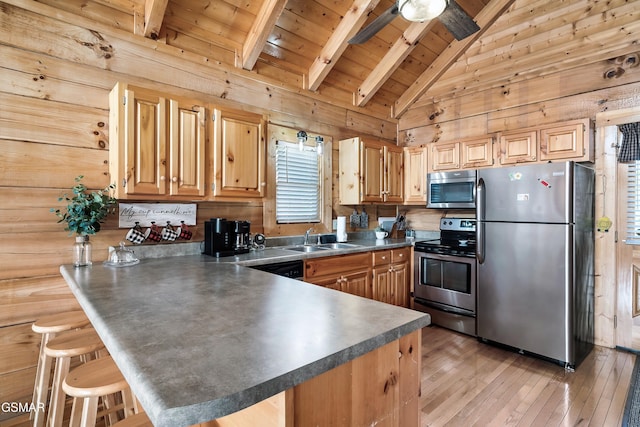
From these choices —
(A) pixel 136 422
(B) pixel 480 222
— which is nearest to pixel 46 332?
(A) pixel 136 422

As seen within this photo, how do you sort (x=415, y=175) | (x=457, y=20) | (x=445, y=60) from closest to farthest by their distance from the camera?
1. (x=457, y=20)
2. (x=445, y=60)
3. (x=415, y=175)

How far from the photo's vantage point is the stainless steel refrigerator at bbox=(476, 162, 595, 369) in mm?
2738

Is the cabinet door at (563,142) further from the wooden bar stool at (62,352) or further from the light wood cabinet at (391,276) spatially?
the wooden bar stool at (62,352)

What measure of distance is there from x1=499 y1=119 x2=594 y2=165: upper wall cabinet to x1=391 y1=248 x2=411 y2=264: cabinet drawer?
142cm

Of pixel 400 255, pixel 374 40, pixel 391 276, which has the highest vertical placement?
pixel 374 40

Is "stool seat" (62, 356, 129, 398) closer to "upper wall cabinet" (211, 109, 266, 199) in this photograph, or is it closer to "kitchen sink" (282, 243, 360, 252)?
"upper wall cabinet" (211, 109, 266, 199)

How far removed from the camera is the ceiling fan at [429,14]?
219cm

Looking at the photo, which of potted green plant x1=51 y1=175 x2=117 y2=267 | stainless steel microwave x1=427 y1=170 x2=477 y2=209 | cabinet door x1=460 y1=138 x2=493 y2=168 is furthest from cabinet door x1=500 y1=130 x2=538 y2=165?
potted green plant x1=51 y1=175 x2=117 y2=267

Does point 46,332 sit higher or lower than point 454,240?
lower

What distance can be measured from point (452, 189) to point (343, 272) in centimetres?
166

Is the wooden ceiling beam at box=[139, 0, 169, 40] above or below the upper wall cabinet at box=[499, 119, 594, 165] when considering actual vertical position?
above

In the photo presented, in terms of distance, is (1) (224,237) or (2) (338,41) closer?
(1) (224,237)

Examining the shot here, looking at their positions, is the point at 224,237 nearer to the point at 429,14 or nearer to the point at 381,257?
the point at 381,257

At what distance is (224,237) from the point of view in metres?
2.70
